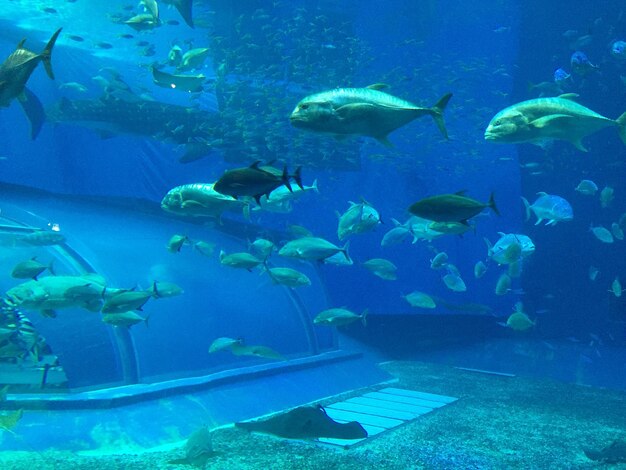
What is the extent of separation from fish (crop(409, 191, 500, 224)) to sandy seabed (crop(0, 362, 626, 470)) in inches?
102

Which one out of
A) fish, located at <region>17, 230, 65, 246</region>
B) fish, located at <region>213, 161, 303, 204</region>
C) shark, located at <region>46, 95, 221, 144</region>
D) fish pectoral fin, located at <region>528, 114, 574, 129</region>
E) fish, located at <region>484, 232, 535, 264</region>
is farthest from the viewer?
shark, located at <region>46, 95, 221, 144</region>

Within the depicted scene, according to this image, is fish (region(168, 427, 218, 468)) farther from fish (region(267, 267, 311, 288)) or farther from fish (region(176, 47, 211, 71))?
fish (region(176, 47, 211, 71))

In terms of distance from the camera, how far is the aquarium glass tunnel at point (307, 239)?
4.62 m

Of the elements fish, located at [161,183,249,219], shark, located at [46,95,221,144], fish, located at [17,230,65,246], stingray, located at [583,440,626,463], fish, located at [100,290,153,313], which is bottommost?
stingray, located at [583,440,626,463]

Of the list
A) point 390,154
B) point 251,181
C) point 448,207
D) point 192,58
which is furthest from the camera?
point 390,154

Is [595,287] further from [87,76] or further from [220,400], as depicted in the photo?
[87,76]

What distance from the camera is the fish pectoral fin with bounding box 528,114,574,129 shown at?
11.4ft

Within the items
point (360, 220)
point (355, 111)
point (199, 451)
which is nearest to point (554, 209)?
point (360, 220)

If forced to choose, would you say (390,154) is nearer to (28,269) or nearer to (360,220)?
(360,220)

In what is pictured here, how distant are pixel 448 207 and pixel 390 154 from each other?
9850 millimetres

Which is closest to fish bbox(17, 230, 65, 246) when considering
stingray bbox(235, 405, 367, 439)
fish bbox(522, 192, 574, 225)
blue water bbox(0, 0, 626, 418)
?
blue water bbox(0, 0, 626, 418)

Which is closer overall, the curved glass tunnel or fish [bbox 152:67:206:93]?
the curved glass tunnel

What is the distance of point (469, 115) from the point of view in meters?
12.8

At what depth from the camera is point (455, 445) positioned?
529cm
